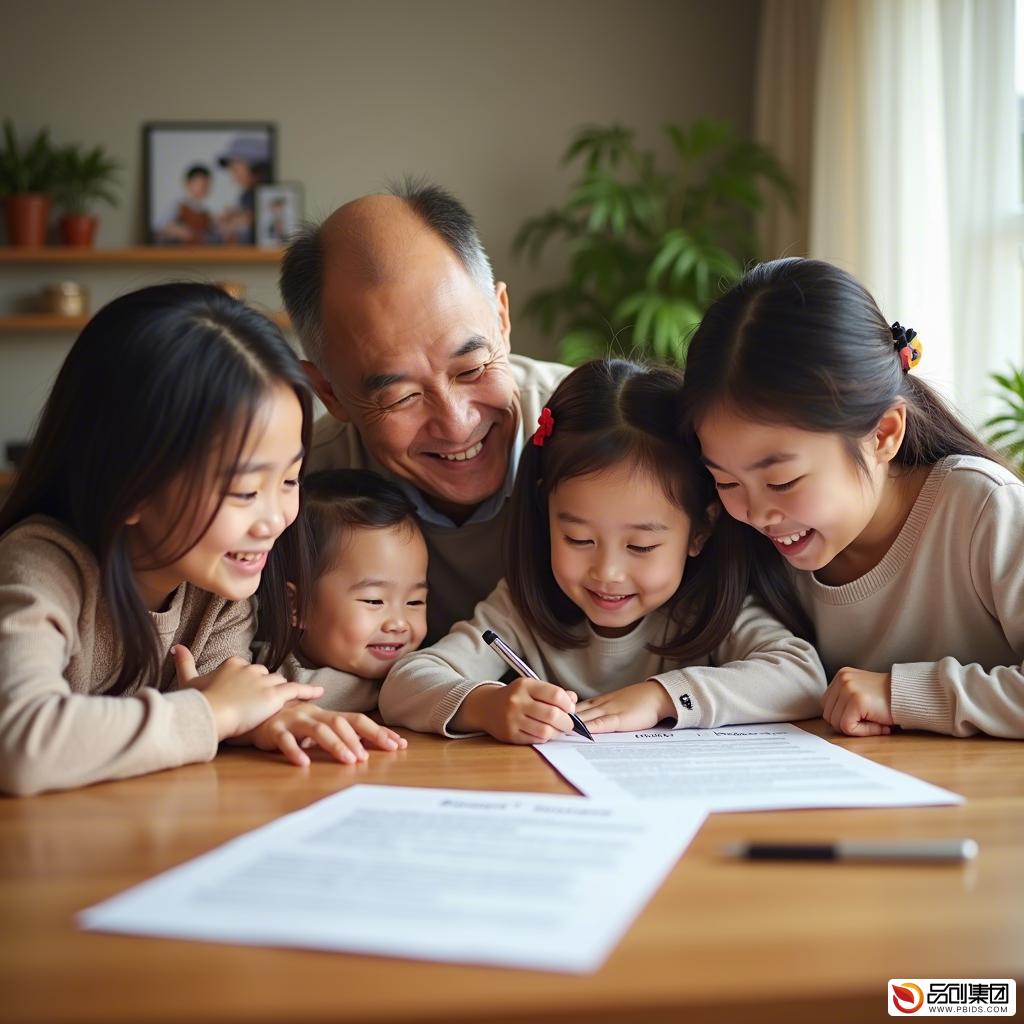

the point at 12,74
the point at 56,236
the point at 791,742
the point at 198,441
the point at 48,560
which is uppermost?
the point at 12,74

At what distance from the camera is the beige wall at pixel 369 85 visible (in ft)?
15.6

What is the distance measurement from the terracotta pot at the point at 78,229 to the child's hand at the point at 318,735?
391 cm

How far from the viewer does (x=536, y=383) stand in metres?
2.16

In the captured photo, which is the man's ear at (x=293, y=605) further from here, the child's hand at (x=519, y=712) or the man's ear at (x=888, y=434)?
the man's ear at (x=888, y=434)

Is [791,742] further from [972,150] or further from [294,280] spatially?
[972,150]

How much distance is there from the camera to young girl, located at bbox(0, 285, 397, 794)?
1227 millimetres

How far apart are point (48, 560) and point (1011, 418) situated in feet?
7.27

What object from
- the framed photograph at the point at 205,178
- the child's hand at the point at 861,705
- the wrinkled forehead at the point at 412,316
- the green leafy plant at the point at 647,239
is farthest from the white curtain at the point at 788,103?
the child's hand at the point at 861,705

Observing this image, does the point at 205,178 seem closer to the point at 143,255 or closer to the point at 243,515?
the point at 143,255

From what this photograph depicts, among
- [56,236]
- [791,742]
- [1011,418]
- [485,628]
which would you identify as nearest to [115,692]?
Result: [485,628]

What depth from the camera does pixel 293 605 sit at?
157cm

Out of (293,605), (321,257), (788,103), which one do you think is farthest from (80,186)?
(293,605)

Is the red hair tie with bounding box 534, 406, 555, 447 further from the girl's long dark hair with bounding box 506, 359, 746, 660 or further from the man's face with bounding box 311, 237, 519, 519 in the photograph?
the man's face with bounding box 311, 237, 519, 519

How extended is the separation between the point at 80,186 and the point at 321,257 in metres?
3.30
